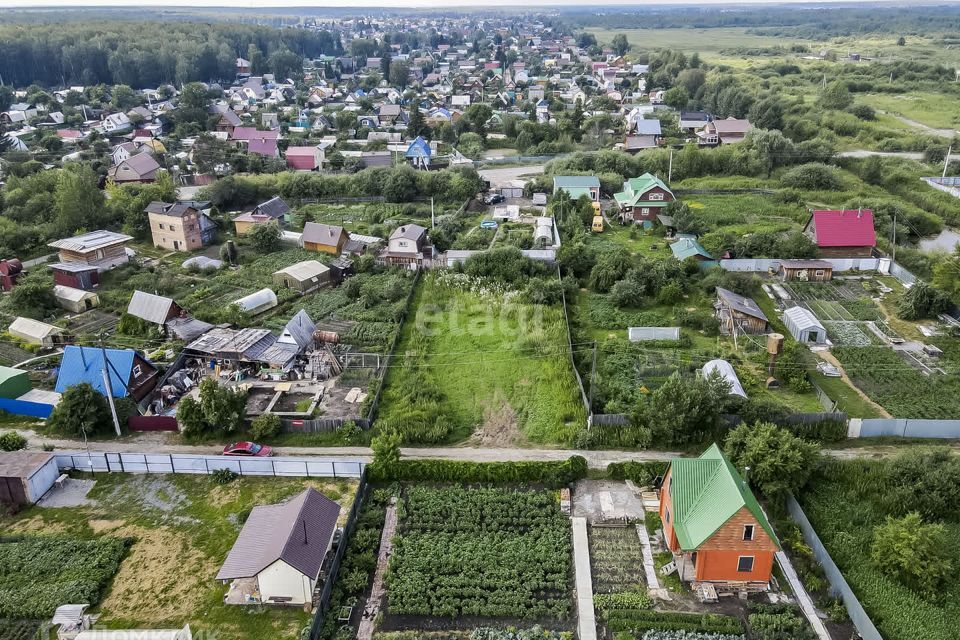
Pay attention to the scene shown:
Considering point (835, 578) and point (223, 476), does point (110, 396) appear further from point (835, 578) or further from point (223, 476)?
point (835, 578)

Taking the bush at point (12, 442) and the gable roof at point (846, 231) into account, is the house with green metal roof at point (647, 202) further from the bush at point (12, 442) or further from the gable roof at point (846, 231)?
the bush at point (12, 442)

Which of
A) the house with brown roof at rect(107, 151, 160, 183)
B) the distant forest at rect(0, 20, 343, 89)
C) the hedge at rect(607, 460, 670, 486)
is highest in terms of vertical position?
the distant forest at rect(0, 20, 343, 89)

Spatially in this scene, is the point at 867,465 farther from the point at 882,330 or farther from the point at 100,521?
the point at 100,521

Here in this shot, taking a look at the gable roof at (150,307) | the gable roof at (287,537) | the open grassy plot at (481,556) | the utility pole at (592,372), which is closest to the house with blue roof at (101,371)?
A: the gable roof at (150,307)

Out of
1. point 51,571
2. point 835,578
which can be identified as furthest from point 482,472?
point 51,571

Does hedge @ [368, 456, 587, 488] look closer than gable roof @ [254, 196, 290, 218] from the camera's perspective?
Yes

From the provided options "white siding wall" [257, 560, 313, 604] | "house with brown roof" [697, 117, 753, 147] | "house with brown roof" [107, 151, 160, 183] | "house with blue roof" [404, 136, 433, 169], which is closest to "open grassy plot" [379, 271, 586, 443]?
"white siding wall" [257, 560, 313, 604]

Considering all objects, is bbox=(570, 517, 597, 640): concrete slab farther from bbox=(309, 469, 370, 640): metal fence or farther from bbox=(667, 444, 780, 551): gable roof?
bbox=(309, 469, 370, 640): metal fence
